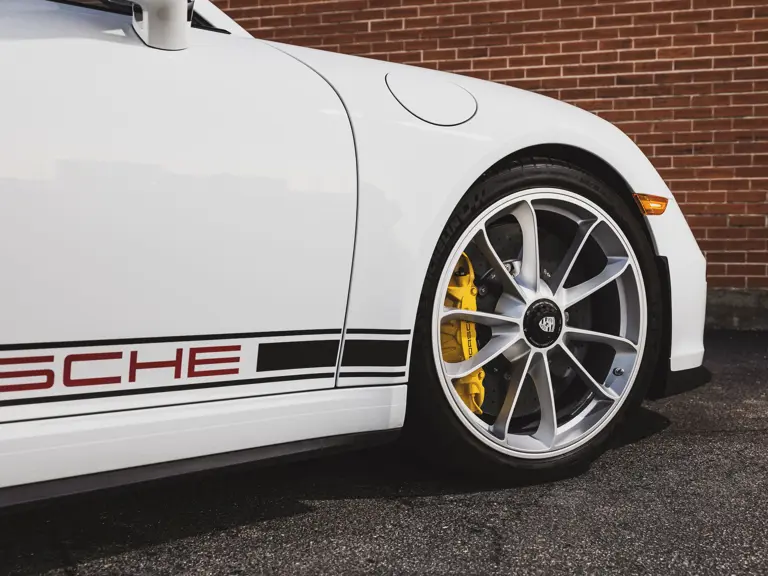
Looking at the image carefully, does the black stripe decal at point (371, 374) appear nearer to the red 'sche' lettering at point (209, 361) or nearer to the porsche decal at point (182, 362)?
the porsche decal at point (182, 362)

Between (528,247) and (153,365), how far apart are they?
976mm

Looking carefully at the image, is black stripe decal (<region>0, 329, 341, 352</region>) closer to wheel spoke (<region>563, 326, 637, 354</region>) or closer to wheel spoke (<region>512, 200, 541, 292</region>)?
wheel spoke (<region>512, 200, 541, 292</region>)

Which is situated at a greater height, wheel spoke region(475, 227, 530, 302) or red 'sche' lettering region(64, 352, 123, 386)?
wheel spoke region(475, 227, 530, 302)

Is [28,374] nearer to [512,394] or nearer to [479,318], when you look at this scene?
[479,318]

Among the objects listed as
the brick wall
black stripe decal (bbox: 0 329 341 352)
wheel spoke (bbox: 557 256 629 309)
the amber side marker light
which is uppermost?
the brick wall

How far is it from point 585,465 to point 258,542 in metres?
0.92

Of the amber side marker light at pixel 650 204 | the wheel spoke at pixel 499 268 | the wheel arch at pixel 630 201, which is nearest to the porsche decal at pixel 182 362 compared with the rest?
the wheel spoke at pixel 499 268

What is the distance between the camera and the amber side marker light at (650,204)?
2.17m

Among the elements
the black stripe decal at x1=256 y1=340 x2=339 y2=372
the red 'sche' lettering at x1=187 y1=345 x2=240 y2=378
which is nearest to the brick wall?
the black stripe decal at x1=256 y1=340 x2=339 y2=372

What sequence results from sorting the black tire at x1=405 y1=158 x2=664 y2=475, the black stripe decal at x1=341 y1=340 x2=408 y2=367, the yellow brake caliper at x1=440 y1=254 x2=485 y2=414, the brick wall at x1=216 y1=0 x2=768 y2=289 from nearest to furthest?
1. the black stripe decal at x1=341 y1=340 x2=408 y2=367
2. the black tire at x1=405 y1=158 x2=664 y2=475
3. the yellow brake caliper at x1=440 y1=254 x2=485 y2=414
4. the brick wall at x1=216 y1=0 x2=768 y2=289

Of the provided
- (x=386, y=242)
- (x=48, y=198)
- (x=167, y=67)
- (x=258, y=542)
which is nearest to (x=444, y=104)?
(x=386, y=242)

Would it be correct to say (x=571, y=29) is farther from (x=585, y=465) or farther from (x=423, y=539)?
(x=423, y=539)

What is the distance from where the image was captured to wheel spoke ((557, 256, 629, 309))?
203 cm

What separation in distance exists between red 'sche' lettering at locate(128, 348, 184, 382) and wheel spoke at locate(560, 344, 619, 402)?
39.0 inches
